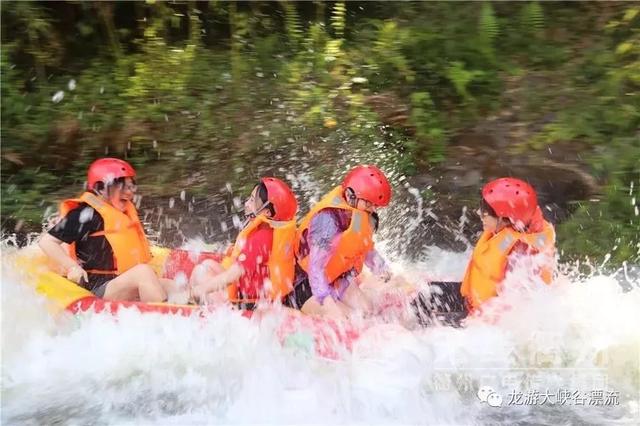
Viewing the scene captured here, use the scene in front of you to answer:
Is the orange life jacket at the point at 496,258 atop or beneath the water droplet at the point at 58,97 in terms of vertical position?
beneath

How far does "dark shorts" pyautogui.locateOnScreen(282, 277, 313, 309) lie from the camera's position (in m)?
2.53

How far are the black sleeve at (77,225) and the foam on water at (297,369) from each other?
25 cm

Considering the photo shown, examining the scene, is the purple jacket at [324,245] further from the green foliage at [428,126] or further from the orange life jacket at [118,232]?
the green foliage at [428,126]

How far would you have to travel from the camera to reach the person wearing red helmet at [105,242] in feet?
8.30

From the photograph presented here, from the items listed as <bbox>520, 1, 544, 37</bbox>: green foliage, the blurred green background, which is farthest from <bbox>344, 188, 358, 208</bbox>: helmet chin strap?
<bbox>520, 1, 544, 37</bbox>: green foliage

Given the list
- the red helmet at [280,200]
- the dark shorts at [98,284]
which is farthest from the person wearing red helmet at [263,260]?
the dark shorts at [98,284]

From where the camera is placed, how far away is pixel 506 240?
245 centimetres

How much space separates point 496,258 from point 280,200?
0.80m

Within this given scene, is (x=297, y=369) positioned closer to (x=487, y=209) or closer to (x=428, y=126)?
(x=487, y=209)

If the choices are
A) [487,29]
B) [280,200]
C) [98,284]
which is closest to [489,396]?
[280,200]

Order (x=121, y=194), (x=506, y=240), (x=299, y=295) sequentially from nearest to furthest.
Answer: (x=506, y=240), (x=299, y=295), (x=121, y=194)

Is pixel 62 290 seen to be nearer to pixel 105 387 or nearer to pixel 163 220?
pixel 105 387

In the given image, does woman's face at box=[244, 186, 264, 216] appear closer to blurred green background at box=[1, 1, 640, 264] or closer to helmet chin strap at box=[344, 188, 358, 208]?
helmet chin strap at box=[344, 188, 358, 208]

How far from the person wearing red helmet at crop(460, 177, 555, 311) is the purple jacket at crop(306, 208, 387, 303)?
0.49 m
